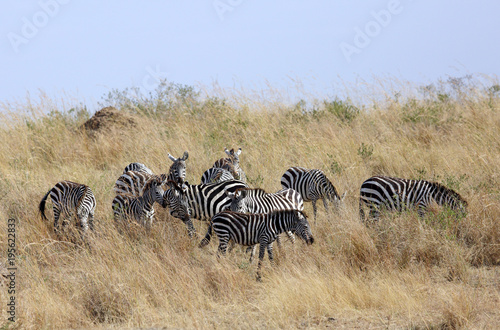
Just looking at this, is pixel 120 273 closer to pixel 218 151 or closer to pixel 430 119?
pixel 218 151

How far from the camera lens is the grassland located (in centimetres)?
570

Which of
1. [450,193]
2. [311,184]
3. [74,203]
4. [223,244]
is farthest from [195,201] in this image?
[450,193]

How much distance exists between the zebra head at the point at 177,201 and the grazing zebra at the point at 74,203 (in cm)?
135

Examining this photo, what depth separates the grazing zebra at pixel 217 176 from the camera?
9.10 metres

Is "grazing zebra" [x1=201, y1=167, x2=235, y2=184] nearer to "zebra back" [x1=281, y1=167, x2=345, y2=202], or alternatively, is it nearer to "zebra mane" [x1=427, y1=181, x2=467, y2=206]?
"zebra back" [x1=281, y1=167, x2=345, y2=202]

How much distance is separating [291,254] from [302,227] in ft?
1.74

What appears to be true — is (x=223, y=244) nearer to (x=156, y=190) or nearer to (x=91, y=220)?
(x=156, y=190)

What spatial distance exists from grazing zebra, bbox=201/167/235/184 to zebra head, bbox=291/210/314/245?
2.50m

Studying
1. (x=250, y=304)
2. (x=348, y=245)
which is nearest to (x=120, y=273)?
(x=250, y=304)

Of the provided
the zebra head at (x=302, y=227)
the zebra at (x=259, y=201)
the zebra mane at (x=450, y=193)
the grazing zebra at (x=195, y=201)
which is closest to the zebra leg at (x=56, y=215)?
the grazing zebra at (x=195, y=201)

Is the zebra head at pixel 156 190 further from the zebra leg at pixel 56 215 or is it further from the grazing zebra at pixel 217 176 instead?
the zebra leg at pixel 56 215

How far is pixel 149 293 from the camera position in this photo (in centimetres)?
624

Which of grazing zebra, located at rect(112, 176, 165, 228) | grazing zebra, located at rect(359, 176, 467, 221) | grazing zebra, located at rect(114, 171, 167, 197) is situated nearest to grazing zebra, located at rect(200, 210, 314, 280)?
grazing zebra, located at rect(112, 176, 165, 228)

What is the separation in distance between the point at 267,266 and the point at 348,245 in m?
1.14
